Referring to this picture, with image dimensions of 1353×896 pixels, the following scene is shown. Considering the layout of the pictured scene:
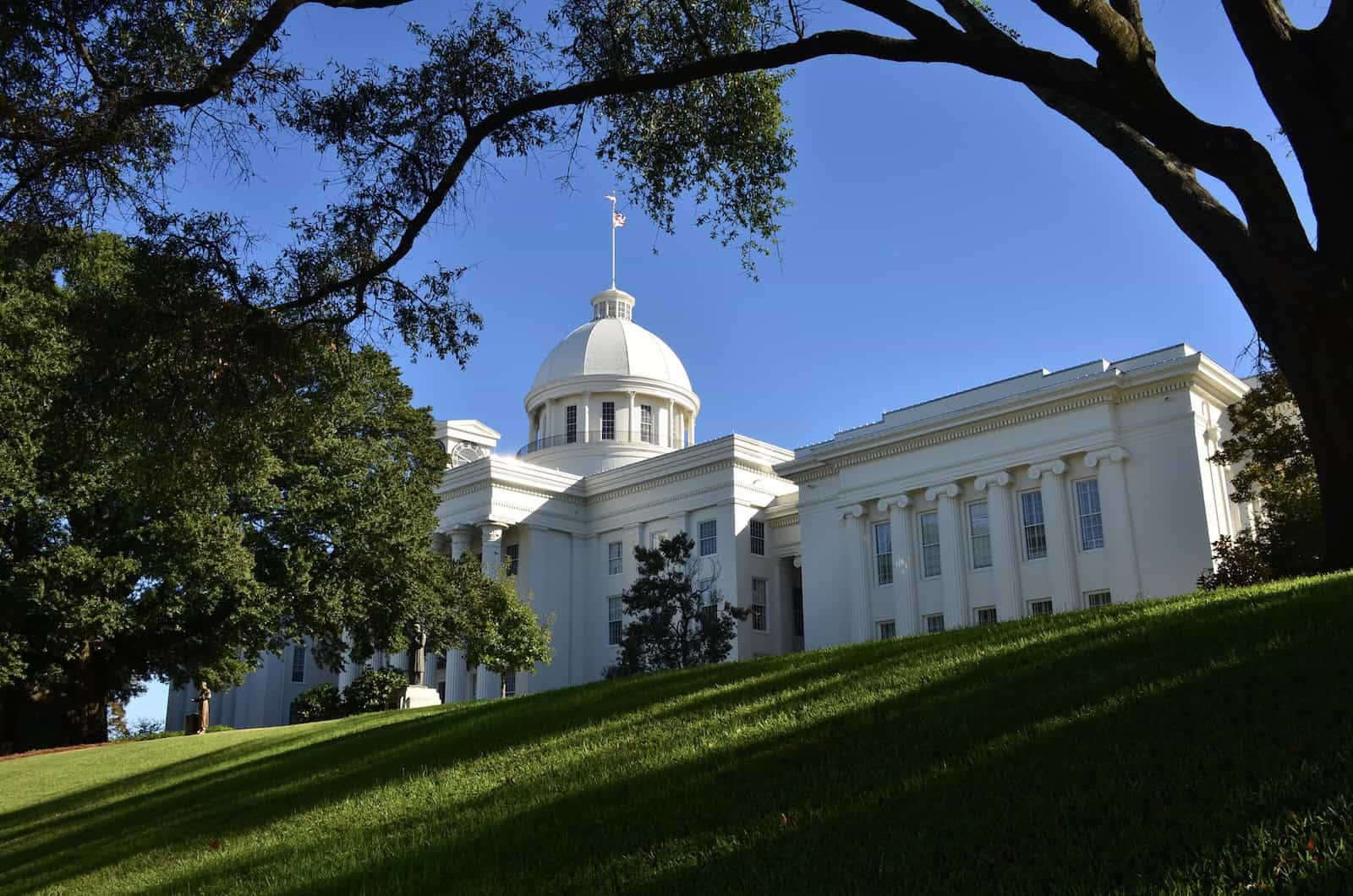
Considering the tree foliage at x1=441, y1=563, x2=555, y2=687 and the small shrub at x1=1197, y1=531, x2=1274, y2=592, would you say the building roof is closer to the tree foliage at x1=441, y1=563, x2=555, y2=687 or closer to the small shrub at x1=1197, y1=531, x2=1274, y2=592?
the tree foliage at x1=441, y1=563, x2=555, y2=687

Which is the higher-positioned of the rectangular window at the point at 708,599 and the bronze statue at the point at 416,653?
the rectangular window at the point at 708,599

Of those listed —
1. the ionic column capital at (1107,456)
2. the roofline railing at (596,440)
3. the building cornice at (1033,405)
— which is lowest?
the ionic column capital at (1107,456)

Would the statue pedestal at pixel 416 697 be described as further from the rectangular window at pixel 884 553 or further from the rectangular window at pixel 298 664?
the rectangular window at pixel 298 664

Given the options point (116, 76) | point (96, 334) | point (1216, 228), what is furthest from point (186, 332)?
point (1216, 228)

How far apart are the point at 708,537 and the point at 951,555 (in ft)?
42.2

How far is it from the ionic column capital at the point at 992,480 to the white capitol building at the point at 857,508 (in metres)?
0.05

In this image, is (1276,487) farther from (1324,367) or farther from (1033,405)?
(1324,367)

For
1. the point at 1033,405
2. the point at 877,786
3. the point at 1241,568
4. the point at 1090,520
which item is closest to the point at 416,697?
the point at 1033,405

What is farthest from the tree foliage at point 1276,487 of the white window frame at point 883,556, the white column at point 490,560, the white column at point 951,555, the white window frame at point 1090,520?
the white column at point 490,560

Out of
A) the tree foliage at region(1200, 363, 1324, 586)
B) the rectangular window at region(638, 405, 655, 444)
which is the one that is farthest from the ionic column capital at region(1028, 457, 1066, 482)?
the rectangular window at region(638, 405, 655, 444)

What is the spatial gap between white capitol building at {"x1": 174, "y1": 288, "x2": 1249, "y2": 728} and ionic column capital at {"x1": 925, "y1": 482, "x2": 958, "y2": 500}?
0.08 metres

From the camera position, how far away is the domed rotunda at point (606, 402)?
202 feet

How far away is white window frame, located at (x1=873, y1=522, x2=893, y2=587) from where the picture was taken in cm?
4241

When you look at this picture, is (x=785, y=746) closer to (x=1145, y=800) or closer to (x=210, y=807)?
(x=1145, y=800)
